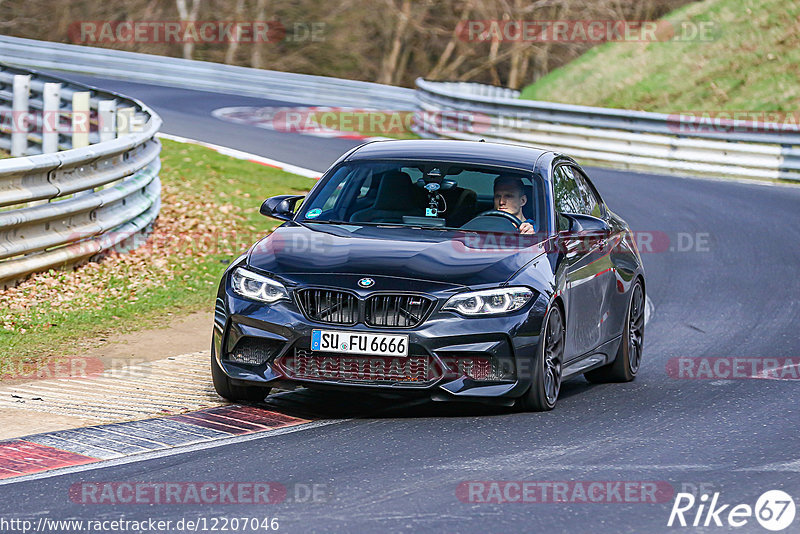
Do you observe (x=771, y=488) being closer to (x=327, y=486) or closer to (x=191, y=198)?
(x=327, y=486)

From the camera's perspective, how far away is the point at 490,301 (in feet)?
24.7

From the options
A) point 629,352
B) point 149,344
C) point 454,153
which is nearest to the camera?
point 454,153

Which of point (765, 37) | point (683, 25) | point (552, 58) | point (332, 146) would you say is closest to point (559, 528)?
point (332, 146)

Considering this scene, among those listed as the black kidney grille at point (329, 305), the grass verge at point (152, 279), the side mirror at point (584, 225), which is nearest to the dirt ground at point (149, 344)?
the grass verge at point (152, 279)

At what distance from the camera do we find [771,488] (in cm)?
619

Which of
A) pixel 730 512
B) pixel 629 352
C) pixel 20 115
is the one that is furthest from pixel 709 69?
pixel 730 512

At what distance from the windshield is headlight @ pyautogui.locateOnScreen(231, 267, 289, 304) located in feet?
3.50

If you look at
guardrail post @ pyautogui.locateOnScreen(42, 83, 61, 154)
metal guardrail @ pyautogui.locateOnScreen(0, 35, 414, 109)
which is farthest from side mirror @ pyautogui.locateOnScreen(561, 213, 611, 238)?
metal guardrail @ pyautogui.locateOnScreen(0, 35, 414, 109)

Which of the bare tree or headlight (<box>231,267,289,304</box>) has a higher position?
headlight (<box>231,267,289,304</box>)

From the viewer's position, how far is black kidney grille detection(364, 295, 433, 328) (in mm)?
7379

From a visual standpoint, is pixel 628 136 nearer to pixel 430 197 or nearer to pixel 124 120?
pixel 124 120

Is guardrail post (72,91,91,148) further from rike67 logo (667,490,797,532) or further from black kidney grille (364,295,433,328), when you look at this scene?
rike67 logo (667,490,797,532)

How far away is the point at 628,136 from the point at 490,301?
18664 millimetres

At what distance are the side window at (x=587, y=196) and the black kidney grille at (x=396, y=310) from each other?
101 inches
